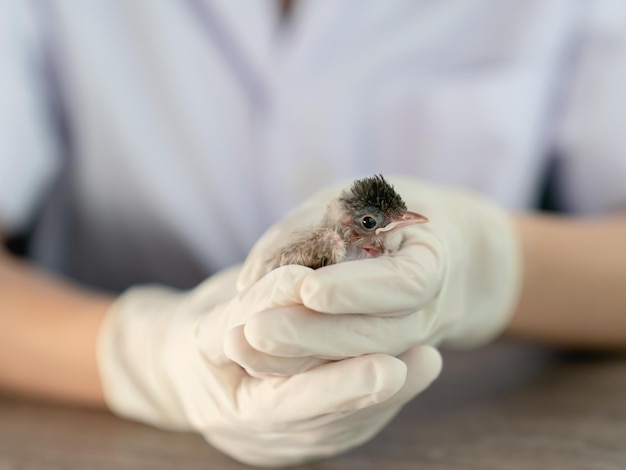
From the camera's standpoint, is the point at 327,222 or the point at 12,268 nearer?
the point at 327,222

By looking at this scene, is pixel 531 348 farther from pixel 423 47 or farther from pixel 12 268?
pixel 12 268

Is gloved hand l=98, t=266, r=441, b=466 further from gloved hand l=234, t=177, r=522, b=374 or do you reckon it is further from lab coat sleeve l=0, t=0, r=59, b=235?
lab coat sleeve l=0, t=0, r=59, b=235

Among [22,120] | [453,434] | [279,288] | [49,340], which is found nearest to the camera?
[279,288]

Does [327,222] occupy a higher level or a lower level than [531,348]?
higher

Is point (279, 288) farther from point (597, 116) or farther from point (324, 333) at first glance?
point (597, 116)

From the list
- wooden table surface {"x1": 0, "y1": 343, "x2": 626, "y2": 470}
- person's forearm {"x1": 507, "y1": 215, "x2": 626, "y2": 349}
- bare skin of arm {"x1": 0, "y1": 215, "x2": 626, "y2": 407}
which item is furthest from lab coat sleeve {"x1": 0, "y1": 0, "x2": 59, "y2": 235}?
person's forearm {"x1": 507, "y1": 215, "x2": 626, "y2": 349}

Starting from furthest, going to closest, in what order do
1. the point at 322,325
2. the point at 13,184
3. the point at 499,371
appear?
the point at 13,184 → the point at 499,371 → the point at 322,325

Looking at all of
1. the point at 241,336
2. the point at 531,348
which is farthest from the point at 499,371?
the point at 241,336

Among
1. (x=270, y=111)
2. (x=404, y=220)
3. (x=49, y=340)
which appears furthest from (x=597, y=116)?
(x=49, y=340)
